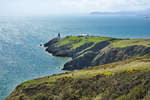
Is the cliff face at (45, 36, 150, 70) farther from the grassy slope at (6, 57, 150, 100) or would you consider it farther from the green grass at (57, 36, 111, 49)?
the grassy slope at (6, 57, 150, 100)

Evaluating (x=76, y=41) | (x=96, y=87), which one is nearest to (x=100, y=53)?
(x=76, y=41)

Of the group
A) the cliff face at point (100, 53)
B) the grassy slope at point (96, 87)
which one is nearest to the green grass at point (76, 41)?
the cliff face at point (100, 53)

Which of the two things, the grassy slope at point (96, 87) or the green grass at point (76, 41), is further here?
the green grass at point (76, 41)

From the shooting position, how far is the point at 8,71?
267ft

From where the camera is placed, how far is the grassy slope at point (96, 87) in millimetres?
30952

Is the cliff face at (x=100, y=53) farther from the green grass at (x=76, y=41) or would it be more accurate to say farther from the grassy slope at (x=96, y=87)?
the grassy slope at (x=96, y=87)

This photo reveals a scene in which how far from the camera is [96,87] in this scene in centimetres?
3528

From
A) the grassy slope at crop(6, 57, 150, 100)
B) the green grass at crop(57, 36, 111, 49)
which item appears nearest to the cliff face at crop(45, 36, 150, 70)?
the green grass at crop(57, 36, 111, 49)

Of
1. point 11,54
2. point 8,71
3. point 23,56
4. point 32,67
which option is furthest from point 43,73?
point 11,54

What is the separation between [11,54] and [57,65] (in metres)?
35.9

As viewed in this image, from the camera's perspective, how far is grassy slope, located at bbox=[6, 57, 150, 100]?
3095cm

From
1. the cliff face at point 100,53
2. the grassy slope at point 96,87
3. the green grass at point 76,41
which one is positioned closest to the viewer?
the grassy slope at point 96,87

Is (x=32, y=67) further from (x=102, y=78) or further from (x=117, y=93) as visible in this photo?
(x=117, y=93)

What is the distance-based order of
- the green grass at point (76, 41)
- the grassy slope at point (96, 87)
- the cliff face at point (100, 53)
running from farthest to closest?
1. the green grass at point (76, 41)
2. the cliff face at point (100, 53)
3. the grassy slope at point (96, 87)
